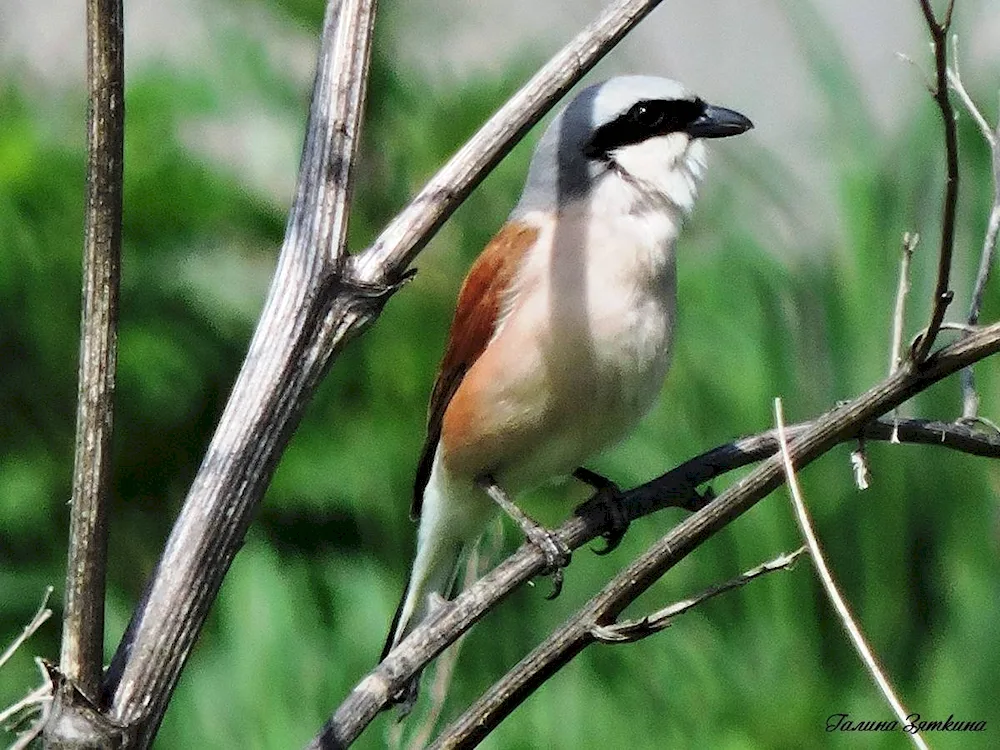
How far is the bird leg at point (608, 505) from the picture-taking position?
5.84 feet

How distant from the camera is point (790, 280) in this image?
2787mm

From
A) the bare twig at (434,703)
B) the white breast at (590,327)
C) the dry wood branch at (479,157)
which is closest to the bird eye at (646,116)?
the white breast at (590,327)

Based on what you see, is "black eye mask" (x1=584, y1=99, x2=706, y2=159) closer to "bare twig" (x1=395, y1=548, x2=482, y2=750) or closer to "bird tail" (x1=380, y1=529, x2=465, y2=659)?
"bird tail" (x1=380, y1=529, x2=465, y2=659)

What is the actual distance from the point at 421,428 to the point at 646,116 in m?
1.31

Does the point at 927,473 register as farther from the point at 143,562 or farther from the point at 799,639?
the point at 143,562

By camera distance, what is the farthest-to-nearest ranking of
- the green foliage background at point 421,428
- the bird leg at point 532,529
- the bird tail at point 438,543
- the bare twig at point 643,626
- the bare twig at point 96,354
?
the green foliage background at point 421,428
the bird tail at point 438,543
the bird leg at point 532,529
the bare twig at point 643,626
the bare twig at point 96,354

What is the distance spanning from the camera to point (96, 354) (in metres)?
0.87

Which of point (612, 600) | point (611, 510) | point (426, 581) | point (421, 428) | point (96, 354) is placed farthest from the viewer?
point (421, 428)

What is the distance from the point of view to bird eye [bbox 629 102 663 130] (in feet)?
6.33

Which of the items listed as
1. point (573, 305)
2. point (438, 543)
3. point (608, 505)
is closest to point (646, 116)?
point (573, 305)

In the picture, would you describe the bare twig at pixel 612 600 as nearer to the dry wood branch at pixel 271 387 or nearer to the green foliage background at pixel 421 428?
the dry wood branch at pixel 271 387

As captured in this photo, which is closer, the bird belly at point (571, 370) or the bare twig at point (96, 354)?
the bare twig at point (96, 354)

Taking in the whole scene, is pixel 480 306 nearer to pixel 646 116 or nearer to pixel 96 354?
pixel 646 116

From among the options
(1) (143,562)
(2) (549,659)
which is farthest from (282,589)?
(2) (549,659)
